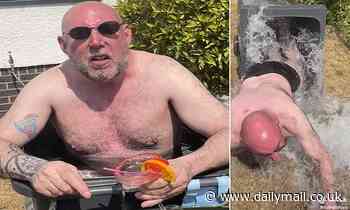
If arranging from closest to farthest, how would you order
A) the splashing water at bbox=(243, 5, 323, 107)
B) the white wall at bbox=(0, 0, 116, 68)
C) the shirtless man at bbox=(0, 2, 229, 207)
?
the splashing water at bbox=(243, 5, 323, 107)
the shirtless man at bbox=(0, 2, 229, 207)
the white wall at bbox=(0, 0, 116, 68)

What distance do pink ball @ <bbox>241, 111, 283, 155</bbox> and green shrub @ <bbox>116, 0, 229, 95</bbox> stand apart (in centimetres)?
24

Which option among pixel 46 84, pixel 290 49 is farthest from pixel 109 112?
pixel 290 49

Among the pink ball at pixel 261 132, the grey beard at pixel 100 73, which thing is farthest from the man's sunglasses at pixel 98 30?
the pink ball at pixel 261 132

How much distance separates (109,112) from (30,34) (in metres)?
0.49

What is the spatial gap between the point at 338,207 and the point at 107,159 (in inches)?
40.4

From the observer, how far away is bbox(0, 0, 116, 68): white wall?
91.7 inches

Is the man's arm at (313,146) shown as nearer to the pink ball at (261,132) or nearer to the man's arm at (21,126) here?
the pink ball at (261,132)

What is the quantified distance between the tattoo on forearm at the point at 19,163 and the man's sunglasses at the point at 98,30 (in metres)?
0.56

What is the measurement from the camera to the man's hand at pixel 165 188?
226 cm

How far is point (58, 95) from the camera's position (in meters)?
2.38

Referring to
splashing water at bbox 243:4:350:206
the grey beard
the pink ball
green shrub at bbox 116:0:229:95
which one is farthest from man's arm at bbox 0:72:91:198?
splashing water at bbox 243:4:350:206

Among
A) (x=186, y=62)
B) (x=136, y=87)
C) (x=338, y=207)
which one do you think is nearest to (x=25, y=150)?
(x=136, y=87)

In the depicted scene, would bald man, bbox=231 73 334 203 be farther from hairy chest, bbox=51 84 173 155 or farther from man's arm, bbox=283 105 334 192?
hairy chest, bbox=51 84 173 155

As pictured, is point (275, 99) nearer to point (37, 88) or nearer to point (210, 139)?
point (210, 139)
